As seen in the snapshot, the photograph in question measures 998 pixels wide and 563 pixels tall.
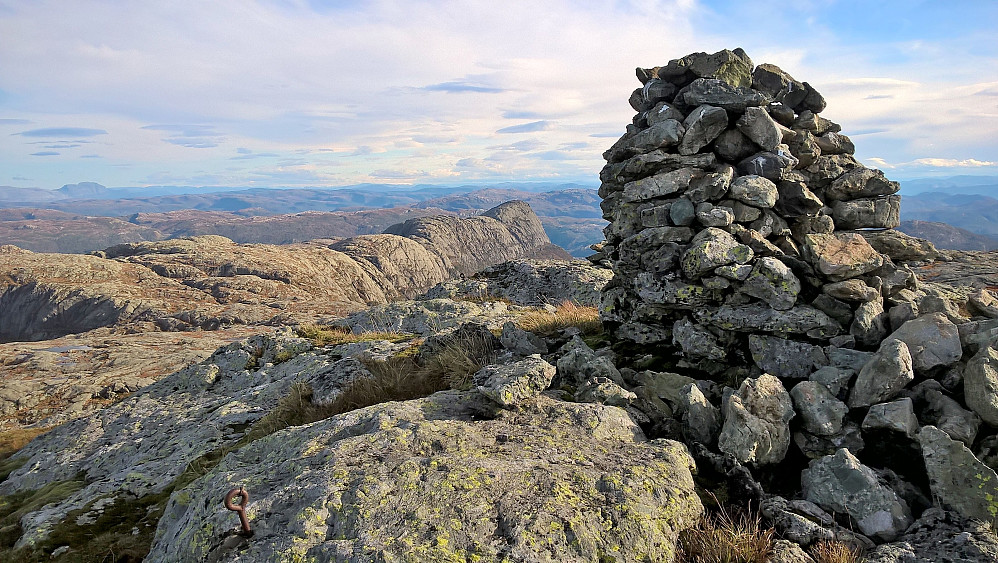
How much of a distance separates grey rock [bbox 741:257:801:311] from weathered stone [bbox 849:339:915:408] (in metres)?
2.08

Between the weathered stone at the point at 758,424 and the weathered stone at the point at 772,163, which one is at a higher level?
the weathered stone at the point at 772,163

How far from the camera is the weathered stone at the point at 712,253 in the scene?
9.73 metres

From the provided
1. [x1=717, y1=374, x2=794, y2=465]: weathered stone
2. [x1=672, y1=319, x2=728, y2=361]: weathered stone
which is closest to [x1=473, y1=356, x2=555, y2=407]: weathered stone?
[x1=717, y1=374, x2=794, y2=465]: weathered stone

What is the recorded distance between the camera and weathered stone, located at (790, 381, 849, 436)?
22.4 ft

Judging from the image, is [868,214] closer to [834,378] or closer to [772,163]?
[772,163]

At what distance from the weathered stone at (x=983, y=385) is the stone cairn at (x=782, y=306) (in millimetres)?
21

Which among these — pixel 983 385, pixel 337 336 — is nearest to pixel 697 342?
pixel 983 385

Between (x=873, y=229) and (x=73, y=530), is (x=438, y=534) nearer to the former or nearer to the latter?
(x=73, y=530)

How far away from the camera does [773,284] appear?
9.23 m

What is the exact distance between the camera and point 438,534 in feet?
15.6

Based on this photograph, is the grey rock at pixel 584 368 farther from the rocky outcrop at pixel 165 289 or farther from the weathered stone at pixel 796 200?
the rocky outcrop at pixel 165 289

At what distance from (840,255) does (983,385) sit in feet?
12.0

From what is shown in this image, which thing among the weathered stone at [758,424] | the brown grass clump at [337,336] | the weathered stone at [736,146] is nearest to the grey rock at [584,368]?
the weathered stone at [758,424]

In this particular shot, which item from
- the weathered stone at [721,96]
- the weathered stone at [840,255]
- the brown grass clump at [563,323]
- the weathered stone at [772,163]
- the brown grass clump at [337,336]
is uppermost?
the weathered stone at [721,96]
